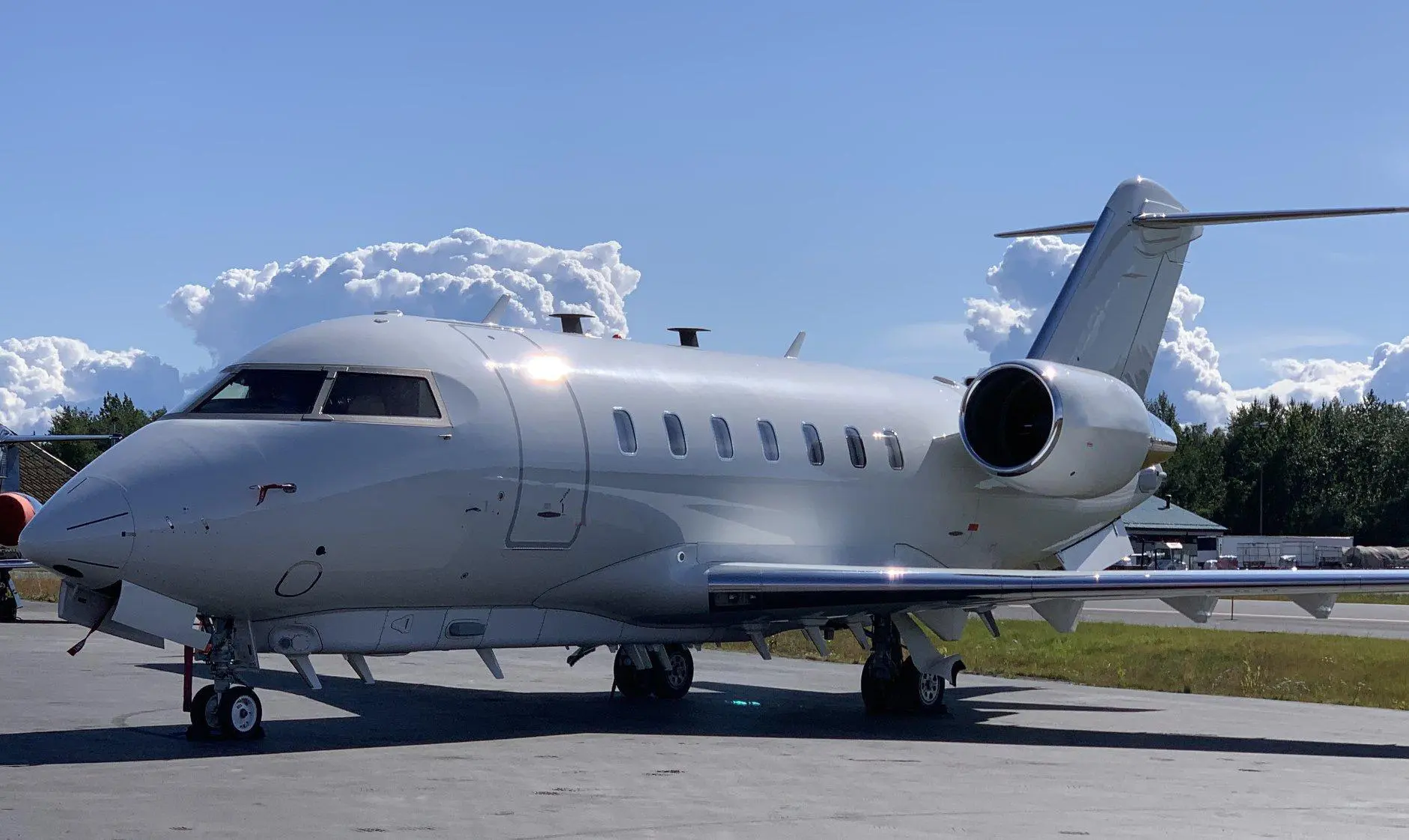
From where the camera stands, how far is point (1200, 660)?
23844 mm

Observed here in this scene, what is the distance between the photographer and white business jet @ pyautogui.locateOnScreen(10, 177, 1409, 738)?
1188 centimetres

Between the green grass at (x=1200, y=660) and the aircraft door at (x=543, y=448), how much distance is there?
10837mm

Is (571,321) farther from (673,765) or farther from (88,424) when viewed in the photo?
(88,424)

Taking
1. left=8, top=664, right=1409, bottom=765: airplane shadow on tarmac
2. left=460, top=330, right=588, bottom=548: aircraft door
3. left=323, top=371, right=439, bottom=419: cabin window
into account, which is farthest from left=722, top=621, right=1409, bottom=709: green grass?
left=323, top=371, right=439, bottom=419: cabin window

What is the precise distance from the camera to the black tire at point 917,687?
16.6 metres

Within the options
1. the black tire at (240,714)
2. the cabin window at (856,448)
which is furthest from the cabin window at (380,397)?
the cabin window at (856,448)

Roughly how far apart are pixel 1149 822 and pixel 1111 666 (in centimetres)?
1482

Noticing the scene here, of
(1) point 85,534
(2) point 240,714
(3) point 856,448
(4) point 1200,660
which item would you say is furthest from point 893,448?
(1) point 85,534

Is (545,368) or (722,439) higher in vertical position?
(545,368)

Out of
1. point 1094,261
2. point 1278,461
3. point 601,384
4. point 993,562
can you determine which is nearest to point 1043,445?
point 993,562

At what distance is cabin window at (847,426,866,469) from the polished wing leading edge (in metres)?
2.26

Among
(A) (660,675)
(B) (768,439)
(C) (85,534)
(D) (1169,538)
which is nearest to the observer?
(C) (85,534)

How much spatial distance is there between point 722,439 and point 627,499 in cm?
166

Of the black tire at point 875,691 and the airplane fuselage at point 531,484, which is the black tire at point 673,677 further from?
the airplane fuselage at point 531,484
